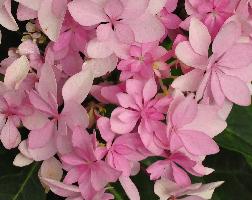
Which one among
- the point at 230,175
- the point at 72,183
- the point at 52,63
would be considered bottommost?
the point at 230,175

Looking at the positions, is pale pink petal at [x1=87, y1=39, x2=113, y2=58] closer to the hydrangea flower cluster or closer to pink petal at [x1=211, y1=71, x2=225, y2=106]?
the hydrangea flower cluster

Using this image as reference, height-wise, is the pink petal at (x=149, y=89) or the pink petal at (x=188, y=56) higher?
the pink petal at (x=188, y=56)

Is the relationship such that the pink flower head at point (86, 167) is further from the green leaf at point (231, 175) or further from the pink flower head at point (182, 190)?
the green leaf at point (231, 175)

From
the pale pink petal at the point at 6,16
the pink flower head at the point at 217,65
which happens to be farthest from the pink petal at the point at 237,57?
the pale pink petal at the point at 6,16

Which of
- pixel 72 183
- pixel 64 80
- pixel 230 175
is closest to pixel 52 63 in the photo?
pixel 64 80

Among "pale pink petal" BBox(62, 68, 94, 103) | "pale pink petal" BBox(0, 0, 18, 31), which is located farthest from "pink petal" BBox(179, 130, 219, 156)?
"pale pink petal" BBox(0, 0, 18, 31)

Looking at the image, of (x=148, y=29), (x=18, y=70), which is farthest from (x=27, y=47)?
(x=148, y=29)

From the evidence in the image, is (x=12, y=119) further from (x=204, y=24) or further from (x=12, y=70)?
(x=204, y=24)

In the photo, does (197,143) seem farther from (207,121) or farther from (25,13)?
(25,13)

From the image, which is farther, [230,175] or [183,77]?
[230,175]
